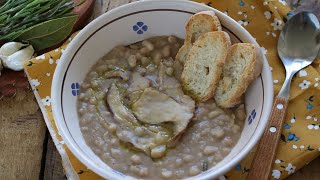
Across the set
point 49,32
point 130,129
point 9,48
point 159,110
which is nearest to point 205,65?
point 159,110

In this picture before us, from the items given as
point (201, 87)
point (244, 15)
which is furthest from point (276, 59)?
point (201, 87)

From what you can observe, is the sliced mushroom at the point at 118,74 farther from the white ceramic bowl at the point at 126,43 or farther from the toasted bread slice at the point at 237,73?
the toasted bread slice at the point at 237,73

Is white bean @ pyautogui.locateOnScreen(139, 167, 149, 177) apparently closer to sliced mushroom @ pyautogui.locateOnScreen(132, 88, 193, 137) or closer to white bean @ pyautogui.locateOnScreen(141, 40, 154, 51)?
sliced mushroom @ pyautogui.locateOnScreen(132, 88, 193, 137)

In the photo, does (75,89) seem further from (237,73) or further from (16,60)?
(237,73)

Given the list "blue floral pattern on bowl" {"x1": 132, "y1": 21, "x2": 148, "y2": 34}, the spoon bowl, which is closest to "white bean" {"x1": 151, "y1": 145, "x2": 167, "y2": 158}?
"blue floral pattern on bowl" {"x1": 132, "y1": 21, "x2": 148, "y2": 34}

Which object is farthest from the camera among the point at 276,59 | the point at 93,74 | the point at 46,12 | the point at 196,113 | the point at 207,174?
the point at 46,12

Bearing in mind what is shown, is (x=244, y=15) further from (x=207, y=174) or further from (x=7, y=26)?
(x=7, y=26)
